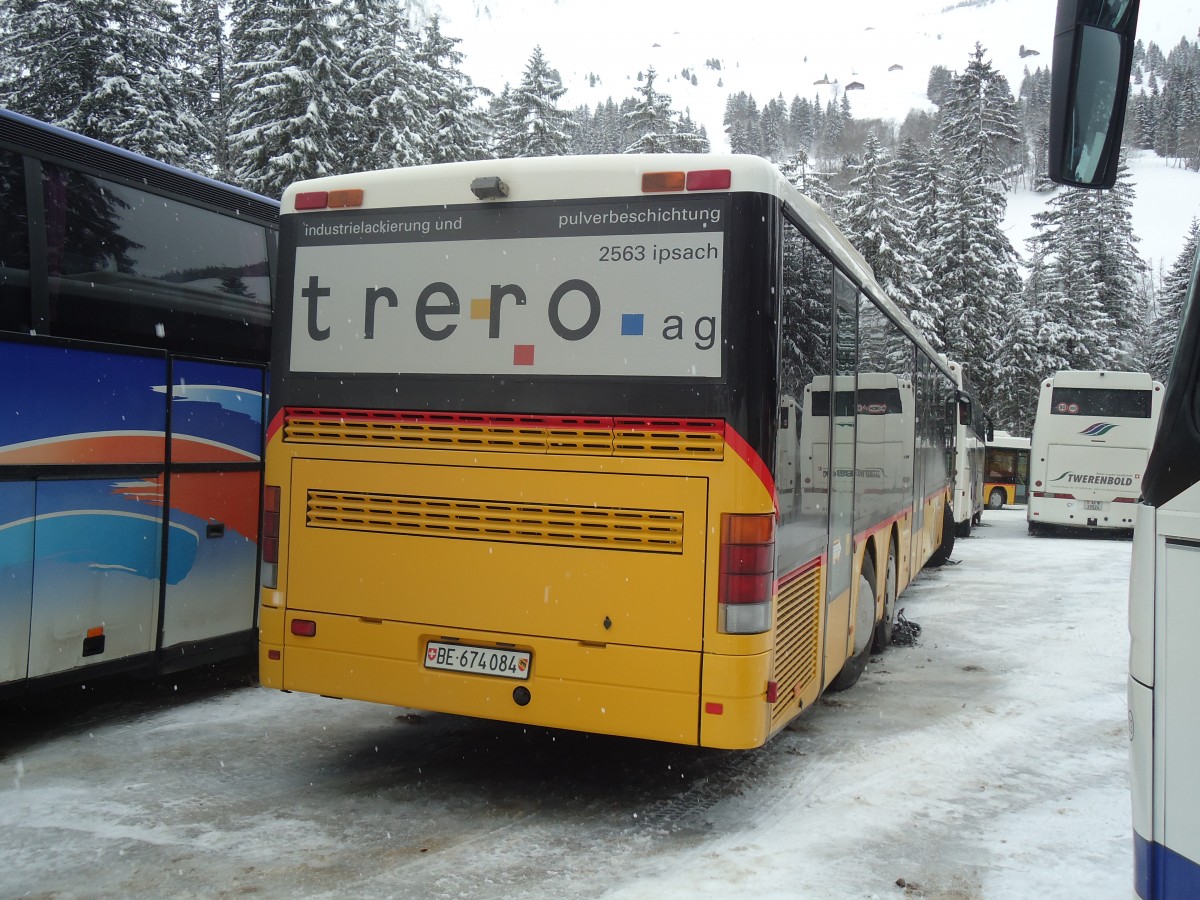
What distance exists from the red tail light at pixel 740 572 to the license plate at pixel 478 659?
1.04 meters

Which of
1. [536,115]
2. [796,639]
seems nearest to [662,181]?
[796,639]

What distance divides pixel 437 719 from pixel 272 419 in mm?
2501

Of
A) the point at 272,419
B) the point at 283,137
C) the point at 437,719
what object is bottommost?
the point at 437,719

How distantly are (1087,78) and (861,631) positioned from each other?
561 cm

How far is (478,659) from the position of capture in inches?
206

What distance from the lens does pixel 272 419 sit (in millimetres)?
5801

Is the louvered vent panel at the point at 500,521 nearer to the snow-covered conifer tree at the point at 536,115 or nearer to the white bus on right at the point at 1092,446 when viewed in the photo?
the white bus on right at the point at 1092,446

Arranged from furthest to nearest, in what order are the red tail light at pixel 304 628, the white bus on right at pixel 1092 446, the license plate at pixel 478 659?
the white bus on right at pixel 1092 446 < the red tail light at pixel 304 628 < the license plate at pixel 478 659

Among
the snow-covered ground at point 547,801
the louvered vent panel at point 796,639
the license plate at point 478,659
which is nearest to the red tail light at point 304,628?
the license plate at point 478,659

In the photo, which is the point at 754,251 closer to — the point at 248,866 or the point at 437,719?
the point at 248,866

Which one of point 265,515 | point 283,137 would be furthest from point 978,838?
point 283,137

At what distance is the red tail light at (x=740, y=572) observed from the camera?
4836 millimetres

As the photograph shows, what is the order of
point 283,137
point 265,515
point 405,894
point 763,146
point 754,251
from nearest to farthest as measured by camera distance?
point 405,894 → point 754,251 → point 265,515 → point 283,137 → point 763,146

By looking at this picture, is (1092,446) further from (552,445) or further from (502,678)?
(502,678)
